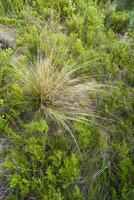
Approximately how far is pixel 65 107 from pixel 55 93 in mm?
173

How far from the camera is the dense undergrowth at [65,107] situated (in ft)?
10.2

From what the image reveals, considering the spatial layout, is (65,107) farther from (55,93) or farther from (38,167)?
(38,167)

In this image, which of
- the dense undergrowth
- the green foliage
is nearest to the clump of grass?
the dense undergrowth

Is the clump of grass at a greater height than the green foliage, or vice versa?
the clump of grass

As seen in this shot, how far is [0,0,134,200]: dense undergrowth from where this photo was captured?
3.12m

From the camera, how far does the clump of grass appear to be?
11.6ft

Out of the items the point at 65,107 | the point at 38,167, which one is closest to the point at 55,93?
the point at 65,107

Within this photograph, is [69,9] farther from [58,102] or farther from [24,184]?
[24,184]

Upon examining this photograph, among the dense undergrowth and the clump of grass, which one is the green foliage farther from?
the clump of grass

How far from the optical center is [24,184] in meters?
3.05

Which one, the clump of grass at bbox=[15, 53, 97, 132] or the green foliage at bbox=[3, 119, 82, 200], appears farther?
the clump of grass at bbox=[15, 53, 97, 132]

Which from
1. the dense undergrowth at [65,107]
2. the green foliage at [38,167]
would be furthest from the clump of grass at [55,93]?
the green foliage at [38,167]

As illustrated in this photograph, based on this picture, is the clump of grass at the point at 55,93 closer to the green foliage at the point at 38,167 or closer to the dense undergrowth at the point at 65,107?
the dense undergrowth at the point at 65,107

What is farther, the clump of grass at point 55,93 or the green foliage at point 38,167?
the clump of grass at point 55,93
